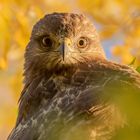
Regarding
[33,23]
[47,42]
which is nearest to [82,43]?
[47,42]

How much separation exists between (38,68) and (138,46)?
1.65m

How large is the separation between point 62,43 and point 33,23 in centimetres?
146

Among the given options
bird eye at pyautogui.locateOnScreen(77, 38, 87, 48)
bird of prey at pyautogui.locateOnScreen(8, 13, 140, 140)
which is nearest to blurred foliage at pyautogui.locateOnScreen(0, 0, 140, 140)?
bird of prey at pyautogui.locateOnScreen(8, 13, 140, 140)

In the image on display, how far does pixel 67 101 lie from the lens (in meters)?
5.00

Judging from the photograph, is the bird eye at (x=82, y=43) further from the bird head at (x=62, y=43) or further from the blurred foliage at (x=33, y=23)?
the blurred foliage at (x=33, y=23)

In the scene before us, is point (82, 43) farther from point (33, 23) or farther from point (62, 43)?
point (33, 23)

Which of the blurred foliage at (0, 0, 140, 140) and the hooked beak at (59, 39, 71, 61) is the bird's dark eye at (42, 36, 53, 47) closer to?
the hooked beak at (59, 39, 71, 61)

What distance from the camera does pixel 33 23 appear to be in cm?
742

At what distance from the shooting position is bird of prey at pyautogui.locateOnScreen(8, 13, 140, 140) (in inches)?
176

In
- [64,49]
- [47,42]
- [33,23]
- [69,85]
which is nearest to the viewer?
[69,85]

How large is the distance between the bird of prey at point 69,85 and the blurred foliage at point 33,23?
2.23 ft

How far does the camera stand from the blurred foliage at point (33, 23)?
289 inches

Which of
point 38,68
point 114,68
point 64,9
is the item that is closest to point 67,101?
point 114,68

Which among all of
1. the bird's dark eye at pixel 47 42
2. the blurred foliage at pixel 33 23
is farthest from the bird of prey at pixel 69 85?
the blurred foliage at pixel 33 23
